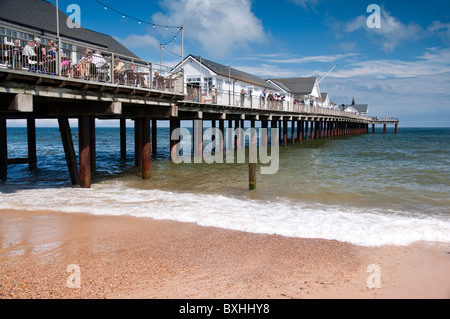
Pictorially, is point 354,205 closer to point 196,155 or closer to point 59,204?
point 59,204

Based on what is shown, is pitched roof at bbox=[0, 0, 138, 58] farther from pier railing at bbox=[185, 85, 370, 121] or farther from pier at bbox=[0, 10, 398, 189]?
pier railing at bbox=[185, 85, 370, 121]

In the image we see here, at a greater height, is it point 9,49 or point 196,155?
point 9,49

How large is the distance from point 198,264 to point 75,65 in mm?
8153

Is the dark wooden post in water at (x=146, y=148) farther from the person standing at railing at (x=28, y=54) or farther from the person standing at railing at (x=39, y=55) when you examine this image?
the person standing at railing at (x=28, y=54)

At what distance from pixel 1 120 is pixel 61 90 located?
22.0 ft

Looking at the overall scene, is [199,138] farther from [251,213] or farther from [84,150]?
[251,213]

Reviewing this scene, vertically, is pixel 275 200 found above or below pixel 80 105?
below

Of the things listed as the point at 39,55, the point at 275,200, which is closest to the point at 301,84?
the point at 275,200

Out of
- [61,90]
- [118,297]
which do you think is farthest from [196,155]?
[118,297]

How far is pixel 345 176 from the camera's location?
17.6 metres

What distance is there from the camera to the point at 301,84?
204ft

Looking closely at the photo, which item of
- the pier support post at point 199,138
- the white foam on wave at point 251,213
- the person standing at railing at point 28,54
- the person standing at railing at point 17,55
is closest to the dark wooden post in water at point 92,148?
the white foam on wave at point 251,213

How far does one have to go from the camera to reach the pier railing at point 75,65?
8.95m

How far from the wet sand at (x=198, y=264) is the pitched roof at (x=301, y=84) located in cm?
5425
